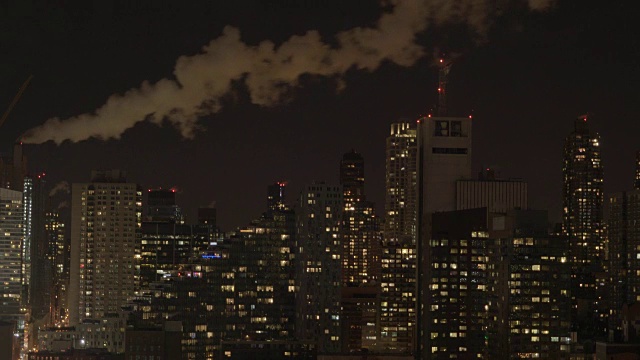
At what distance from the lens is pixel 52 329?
5044 centimetres

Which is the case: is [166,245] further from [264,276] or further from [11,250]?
[264,276]

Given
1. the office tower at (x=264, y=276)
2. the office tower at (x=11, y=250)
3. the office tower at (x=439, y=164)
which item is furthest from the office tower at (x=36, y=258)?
the office tower at (x=439, y=164)

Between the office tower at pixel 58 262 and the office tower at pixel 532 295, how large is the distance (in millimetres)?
27567

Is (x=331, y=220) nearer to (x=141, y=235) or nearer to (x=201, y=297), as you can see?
(x=201, y=297)

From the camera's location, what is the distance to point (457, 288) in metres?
37.6

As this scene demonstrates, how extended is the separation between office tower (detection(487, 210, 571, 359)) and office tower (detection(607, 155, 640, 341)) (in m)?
9.12

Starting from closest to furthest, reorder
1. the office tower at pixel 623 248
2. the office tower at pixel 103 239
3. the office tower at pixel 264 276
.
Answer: the office tower at pixel 264 276 → the office tower at pixel 623 248 → the office tower at pixel 103 239

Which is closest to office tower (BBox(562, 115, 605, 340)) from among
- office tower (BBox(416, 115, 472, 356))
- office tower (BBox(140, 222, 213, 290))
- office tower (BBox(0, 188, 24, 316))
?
office tower (BBox(416, 115, 472, 356))

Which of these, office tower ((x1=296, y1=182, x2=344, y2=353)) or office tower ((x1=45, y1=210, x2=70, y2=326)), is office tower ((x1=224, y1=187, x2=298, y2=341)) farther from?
office tower ((x1=45, y1=210, x2=70, y2=326))

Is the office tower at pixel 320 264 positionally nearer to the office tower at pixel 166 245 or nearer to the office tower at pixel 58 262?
the office tower at pixel 166 245

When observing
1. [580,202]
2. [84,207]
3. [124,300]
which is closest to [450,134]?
[580,202]

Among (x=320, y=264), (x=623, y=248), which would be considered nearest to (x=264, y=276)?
(x=320, y=264)

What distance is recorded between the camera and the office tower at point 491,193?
39.8 m

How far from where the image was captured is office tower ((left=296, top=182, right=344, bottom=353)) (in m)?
43.4
